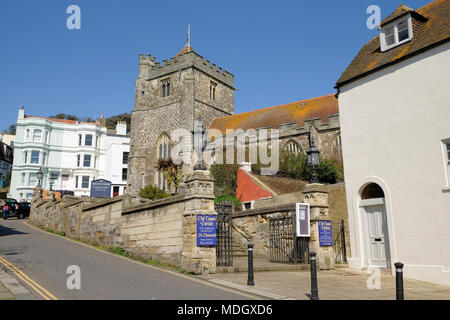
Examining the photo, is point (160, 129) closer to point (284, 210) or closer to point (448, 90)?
point (284, 210)

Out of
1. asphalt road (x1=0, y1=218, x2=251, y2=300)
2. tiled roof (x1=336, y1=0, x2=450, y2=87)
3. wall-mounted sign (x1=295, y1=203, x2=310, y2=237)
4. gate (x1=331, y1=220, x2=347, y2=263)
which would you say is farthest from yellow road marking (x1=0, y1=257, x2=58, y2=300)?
tiled roof (x1=336, y1=0, x2=450, y2=87)

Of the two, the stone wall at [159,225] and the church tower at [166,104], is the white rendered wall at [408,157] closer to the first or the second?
the stone wall at [159,225]

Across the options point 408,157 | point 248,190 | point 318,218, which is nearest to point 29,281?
point 318,218

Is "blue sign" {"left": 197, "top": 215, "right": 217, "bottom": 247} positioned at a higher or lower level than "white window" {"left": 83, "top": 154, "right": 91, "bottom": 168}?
lower

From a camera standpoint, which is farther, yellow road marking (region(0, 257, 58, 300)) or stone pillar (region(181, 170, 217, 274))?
stone pillar (region(181, 170, 217, 274))

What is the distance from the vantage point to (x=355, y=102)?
13.5 metres

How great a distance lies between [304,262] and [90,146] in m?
40.9

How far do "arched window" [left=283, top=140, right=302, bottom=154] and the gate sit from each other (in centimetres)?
1704

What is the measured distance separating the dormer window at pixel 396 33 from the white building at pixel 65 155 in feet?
134

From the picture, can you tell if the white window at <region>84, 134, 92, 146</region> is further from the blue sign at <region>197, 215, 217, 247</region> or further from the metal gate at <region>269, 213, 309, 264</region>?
the blue sign at <region>197, 215, 217, 247</region>

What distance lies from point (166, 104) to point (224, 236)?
106 ft

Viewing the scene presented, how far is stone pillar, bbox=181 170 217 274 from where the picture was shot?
35.3 ft

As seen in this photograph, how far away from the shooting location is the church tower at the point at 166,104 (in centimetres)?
4113

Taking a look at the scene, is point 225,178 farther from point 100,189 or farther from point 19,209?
point 19,209
